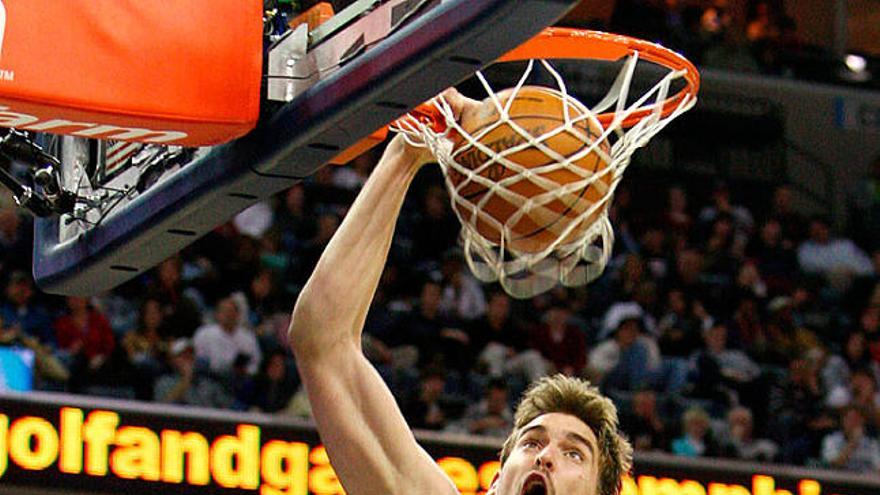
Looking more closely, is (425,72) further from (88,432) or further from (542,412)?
(88,432)

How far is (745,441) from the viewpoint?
424 inches

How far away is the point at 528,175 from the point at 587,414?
23.2 inches

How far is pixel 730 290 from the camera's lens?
12.9 m

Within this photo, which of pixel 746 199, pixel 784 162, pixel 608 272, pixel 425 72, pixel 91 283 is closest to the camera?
pixel 425 72

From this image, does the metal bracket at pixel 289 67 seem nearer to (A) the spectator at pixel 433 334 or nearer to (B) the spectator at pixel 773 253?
(A) the spectator at pixel 433 334

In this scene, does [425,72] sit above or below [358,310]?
above

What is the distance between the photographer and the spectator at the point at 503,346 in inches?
414

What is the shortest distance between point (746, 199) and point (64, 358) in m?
7.87

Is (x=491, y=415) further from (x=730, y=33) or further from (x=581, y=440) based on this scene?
(x=730, y=33)

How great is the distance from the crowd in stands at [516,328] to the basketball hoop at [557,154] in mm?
5327

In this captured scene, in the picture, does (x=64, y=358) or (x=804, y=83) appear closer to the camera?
(x=64, y=358)

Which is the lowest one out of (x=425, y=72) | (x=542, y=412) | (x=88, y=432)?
(x=88, y=432)

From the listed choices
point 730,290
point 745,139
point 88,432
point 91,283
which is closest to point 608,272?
point 730,290

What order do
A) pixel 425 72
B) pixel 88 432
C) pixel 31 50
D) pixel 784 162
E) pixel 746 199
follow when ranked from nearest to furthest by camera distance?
pixel 425 72 → pixel 31 50 → pixel 88 432 → pixel 746 199 → pixel 784 162
